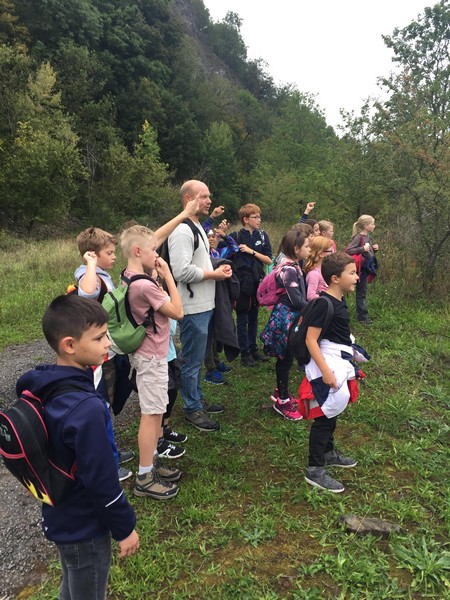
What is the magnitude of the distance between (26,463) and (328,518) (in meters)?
2.13

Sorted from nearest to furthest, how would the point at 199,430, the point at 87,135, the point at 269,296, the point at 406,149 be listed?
1. the point at 199,430
2. the point at 269,296
3. the point at 406,149
4. the point at 87,135

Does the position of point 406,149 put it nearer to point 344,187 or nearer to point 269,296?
point 269,296

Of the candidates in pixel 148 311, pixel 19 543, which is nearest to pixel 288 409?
pixel 148 311

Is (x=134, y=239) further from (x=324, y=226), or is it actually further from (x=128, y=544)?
(x=324, y=226)

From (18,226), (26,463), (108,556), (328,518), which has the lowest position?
(18,226)

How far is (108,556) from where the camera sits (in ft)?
5.18

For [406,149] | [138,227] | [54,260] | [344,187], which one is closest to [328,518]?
[138,227]

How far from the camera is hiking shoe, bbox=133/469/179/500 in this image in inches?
111

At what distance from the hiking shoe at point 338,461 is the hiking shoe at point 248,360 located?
2.18 metres

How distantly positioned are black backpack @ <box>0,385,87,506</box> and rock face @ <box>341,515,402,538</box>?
6.42 ft

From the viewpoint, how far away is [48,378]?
1395 millimetres

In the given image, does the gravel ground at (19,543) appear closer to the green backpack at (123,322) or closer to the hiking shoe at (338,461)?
the green backpack at (123,322)

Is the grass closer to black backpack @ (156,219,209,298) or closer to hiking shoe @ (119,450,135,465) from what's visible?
hiking shoe @ (119,450,135,465)

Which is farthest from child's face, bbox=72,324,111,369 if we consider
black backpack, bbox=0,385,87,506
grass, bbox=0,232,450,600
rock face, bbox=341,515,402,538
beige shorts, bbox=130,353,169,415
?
rock face, bbox=341,515,402,538
